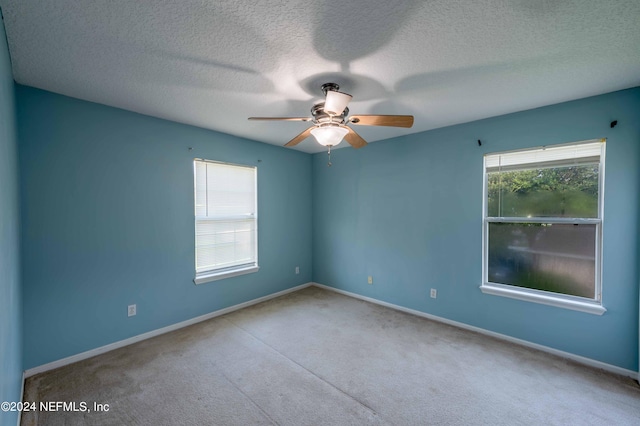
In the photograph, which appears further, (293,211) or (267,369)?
(293,211)

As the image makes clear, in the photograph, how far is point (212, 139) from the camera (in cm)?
342

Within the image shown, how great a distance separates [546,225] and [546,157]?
70 cm

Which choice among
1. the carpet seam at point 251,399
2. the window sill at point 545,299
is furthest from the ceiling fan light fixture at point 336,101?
the window sill at point 545,299

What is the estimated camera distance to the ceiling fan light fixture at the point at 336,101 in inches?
69.3

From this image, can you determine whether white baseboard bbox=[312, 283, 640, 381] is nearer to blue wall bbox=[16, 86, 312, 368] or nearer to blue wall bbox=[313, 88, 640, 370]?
blue wall bbox=[313, 88, 640, 370]

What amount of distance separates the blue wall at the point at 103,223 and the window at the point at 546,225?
10.8ft

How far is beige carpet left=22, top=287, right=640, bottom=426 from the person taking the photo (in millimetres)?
1821

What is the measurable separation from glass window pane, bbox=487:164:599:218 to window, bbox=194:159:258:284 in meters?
3.16

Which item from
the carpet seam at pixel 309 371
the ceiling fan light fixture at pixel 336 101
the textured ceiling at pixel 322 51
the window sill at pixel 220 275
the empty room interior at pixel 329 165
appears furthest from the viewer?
A: the window sill at pixel 220 275

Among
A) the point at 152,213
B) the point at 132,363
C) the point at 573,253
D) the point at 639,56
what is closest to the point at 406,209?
the point at 573,253

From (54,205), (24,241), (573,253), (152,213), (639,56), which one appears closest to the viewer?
(639,56)

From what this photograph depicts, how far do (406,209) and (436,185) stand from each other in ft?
1.65

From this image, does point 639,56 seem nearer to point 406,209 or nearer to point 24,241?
point 406,209

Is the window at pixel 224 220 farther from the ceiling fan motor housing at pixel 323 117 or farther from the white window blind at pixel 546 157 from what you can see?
the white window blind at pixel 546 157
